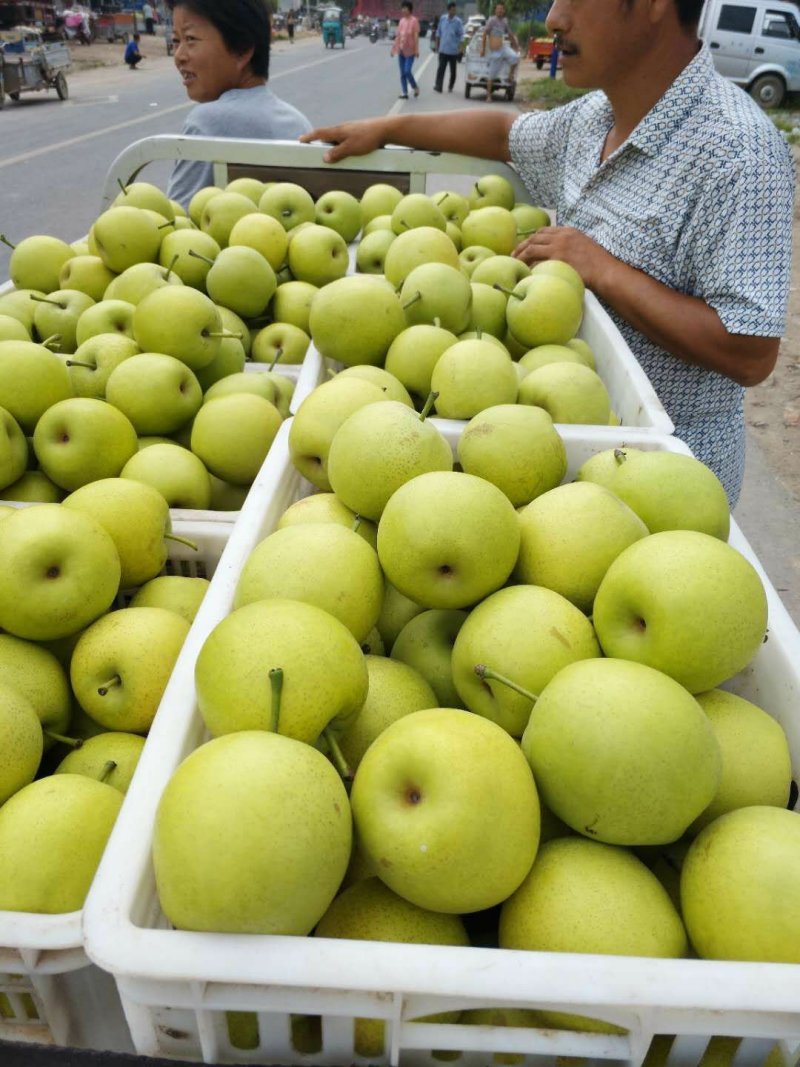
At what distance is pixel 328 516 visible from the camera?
1548mm

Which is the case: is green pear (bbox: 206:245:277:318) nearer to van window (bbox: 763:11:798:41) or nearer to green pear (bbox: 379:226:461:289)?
green pear (bbox: 379:226:461:289)

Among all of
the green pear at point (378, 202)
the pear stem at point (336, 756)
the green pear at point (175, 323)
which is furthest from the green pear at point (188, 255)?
the pear stem at point (336, 756)

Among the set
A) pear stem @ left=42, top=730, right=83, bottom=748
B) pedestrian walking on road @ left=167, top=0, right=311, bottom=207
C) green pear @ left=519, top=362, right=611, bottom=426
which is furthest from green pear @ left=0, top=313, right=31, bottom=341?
pedestrian walking on road @ left=167, top=0, right=311, bottom=207

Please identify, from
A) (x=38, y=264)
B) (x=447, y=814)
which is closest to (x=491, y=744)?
(x=447, y=814)

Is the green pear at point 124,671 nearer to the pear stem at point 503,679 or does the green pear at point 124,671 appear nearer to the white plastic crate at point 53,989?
the white plastic crate at point 53,989

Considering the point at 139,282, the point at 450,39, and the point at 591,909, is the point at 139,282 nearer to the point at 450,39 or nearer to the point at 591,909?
the point at 591,909

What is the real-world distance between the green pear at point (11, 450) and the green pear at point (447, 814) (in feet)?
4.06

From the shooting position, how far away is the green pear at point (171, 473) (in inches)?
74.7

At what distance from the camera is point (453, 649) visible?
1340 mm

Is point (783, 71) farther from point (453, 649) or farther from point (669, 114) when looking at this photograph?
point (453, 649)

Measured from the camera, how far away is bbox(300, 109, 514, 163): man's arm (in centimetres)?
370

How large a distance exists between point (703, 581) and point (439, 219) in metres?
2.28

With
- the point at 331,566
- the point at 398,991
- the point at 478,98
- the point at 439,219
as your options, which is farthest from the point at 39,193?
the point at 478,98

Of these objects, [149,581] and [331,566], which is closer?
[331,566]
